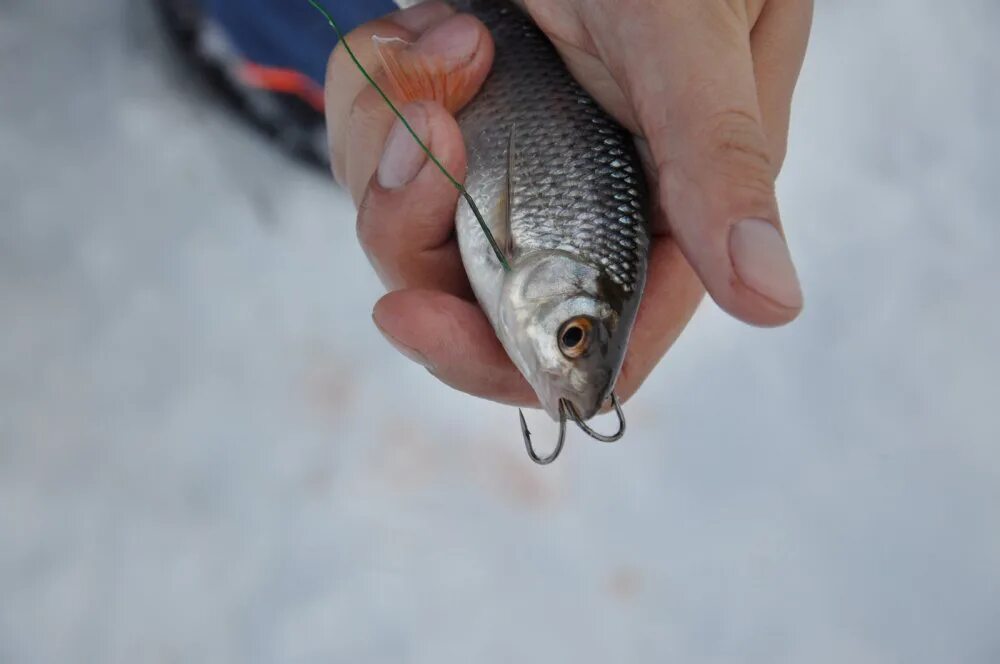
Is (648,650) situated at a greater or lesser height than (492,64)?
lesser

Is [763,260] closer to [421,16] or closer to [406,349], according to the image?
[406,349]

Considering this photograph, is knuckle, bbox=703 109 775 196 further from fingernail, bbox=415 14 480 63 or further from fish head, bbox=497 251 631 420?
fingernail, bbox=415 14 480 63

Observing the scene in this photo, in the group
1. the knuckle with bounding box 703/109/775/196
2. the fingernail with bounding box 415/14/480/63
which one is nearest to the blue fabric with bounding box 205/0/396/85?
the fingernail with bounding box 415/14/480/63

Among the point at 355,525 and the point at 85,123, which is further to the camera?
the point at 85,123

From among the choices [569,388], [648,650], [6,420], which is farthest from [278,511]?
[569,388]

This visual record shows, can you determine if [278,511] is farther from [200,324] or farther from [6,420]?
[6,420]

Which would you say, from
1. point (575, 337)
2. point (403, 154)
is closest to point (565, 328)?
point (575, 337)

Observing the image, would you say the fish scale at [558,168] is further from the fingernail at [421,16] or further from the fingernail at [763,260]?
→ the fingernail at [421,16]
